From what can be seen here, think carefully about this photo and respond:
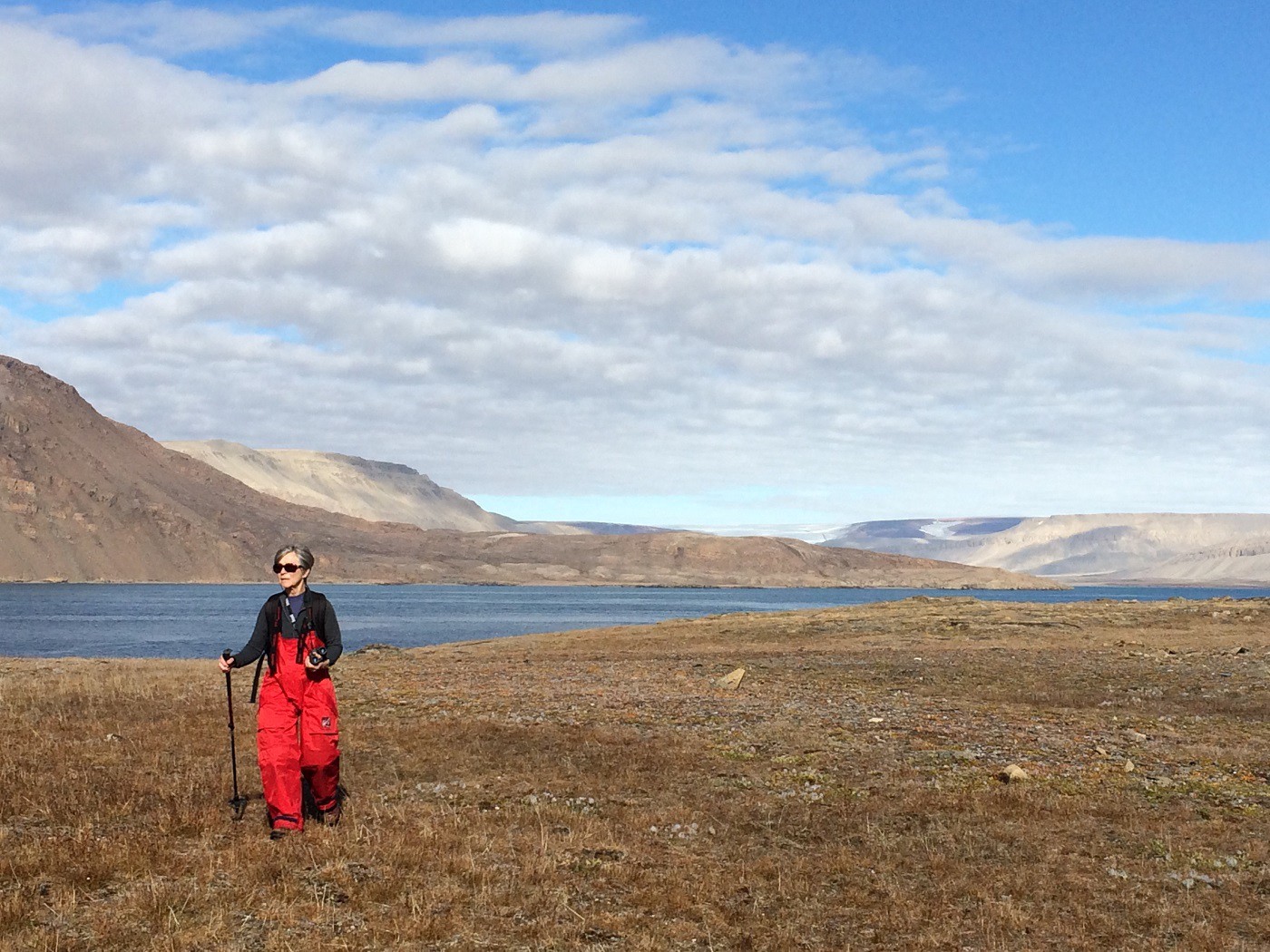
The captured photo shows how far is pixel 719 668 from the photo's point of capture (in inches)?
1283

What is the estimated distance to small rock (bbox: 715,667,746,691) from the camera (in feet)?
87.6

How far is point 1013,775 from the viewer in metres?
15.0

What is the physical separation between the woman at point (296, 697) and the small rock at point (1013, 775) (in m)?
8.96

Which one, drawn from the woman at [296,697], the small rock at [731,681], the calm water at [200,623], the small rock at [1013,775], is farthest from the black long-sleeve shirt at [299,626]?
the calm water at [200,623]

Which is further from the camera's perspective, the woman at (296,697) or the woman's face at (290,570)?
the woman's face at (290,570)

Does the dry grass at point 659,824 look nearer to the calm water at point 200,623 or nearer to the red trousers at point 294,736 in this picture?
the red trousers at point 294,736

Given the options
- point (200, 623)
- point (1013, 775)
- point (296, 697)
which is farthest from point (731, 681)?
point (200, 623)

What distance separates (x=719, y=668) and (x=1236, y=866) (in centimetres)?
2198

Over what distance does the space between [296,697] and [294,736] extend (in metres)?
0.42

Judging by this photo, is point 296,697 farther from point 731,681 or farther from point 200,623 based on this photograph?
point 200,623

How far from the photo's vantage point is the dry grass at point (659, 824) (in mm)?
9109

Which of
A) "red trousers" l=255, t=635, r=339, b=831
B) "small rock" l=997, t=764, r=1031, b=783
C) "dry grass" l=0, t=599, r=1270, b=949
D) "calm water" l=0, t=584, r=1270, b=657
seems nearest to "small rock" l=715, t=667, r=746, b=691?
"dry grass" l=0, t=599, r=1270, b=949

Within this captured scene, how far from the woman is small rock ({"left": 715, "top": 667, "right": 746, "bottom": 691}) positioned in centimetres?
1528

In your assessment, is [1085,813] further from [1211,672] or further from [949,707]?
[1211,672]
